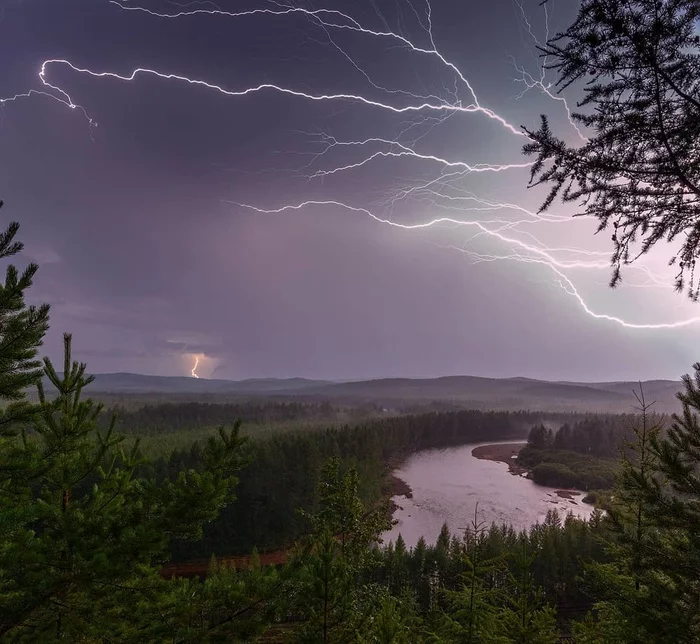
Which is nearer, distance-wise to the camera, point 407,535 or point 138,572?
point 138,572

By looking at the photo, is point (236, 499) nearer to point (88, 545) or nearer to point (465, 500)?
point (88, 545)

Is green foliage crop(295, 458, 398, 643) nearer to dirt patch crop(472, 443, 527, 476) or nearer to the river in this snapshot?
the river

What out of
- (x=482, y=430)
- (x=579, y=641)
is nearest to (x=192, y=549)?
(x=579, y=641)

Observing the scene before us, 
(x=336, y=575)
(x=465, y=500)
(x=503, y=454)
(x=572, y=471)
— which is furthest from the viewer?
(x=503, y=454)

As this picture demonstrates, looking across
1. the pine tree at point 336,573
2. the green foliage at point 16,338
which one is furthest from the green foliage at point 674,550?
the green foliage at point 16,338

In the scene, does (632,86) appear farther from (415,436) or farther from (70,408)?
(415,436)

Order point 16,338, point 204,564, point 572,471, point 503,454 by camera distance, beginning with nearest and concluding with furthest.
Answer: point 16,338
point 204,564
point 572,471
point 503,454

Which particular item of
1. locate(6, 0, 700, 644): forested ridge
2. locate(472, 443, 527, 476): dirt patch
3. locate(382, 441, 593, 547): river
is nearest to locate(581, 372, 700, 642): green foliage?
locate(6, 0, 700, 644): forested ridge

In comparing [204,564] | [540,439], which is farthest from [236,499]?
[540,439]
